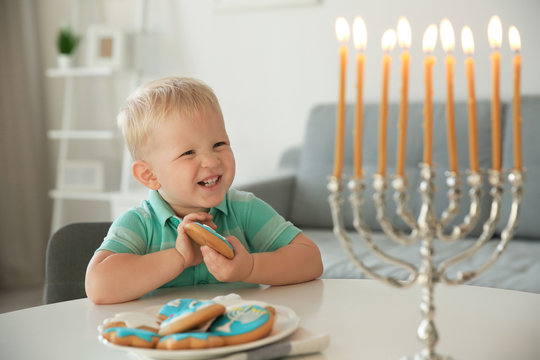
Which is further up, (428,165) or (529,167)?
(428,165)

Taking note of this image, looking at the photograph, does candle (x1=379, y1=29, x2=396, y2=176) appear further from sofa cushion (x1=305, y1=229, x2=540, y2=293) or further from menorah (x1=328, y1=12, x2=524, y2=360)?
sofa cushion (x1=305, y1=229, x2=540, y2=293)

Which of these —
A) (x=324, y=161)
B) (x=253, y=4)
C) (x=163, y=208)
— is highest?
(x=253, y=4)

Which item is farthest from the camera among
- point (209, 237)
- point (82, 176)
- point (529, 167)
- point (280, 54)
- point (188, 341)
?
point (82, 176)

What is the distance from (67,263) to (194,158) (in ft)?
1.19

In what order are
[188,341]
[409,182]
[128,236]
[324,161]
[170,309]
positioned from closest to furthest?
[188,341], [170,309], [128,236], [409,182], [324,161]

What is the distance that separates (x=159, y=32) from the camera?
12.1 feet

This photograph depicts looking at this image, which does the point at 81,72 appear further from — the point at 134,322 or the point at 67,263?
the point at 134,322

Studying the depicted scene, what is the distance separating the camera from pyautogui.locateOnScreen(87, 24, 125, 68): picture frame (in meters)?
3.62

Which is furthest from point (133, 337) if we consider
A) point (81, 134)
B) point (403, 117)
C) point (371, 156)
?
point (81, 134)

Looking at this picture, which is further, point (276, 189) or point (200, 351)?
point (276, 189)

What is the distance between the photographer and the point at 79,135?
12.2 feet

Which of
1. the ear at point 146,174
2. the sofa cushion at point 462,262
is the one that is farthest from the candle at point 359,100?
the sofa cushion at point 462,262

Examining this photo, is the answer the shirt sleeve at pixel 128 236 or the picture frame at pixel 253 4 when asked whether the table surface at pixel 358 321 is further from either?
the picture frame at pixel 253 4

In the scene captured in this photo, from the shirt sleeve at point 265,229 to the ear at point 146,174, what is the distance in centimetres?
19
